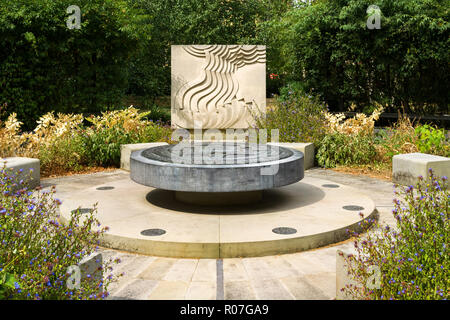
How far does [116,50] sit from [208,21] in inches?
276

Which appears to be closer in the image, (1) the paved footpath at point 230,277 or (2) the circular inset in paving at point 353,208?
(1) the paved footpath at point 230,277

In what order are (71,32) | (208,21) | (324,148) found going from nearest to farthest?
(324,148) < (71,32) < (208,21)

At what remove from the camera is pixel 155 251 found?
4133 millimetres

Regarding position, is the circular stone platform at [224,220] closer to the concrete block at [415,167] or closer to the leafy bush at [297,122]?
the concrete block at [415,167]

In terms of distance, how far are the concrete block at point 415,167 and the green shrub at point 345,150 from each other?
47.4 inches

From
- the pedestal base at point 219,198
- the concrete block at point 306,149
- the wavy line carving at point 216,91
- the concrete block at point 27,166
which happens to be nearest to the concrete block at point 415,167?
the concrete block at point 306,149

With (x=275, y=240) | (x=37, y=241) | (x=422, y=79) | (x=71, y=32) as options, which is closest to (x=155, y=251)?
(x=275, y=240)

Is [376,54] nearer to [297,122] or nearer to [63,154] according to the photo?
[297,122]

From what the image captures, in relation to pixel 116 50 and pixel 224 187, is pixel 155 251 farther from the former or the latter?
pixel 116 50

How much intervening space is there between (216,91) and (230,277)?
8.33m

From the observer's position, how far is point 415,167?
265 inches

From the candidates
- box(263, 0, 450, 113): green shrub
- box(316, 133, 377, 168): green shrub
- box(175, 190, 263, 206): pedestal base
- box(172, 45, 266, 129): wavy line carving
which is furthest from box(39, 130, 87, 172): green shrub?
box(263, 0, 450, 113): green shrub

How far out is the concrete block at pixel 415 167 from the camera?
6.66 meters

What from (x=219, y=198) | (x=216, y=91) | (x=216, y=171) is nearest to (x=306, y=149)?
(x=219, y=198)
